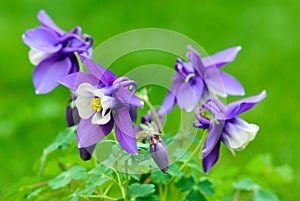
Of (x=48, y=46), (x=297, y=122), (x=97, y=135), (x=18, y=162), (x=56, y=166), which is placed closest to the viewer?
(x=97, y=135)

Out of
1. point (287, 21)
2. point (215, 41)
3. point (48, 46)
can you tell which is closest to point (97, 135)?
point (48, 46)

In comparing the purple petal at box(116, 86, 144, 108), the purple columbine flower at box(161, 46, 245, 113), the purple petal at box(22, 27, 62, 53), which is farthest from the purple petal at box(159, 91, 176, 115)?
the purple petal at box(116, 86, 144, 108)

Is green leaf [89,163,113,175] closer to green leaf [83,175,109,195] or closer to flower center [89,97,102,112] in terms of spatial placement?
green leaf [83,175,109,195]

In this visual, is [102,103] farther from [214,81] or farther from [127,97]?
[214,81]

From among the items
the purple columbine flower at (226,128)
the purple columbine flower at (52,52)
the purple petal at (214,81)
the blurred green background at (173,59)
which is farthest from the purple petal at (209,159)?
the blurred green background at (173,59)

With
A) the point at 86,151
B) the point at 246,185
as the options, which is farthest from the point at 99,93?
the point at 246,185

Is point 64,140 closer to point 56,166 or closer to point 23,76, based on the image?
point 56,166
